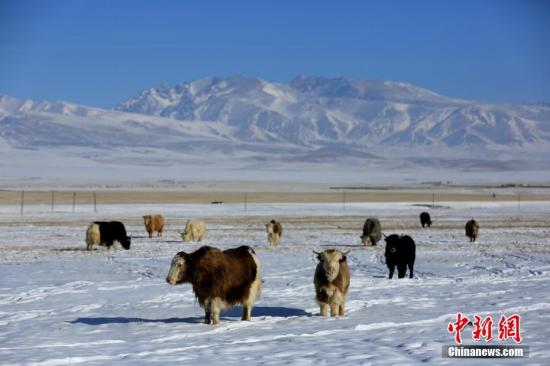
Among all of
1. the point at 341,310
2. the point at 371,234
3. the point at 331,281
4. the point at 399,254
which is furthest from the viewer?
the point at 371,234

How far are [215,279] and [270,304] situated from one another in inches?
101

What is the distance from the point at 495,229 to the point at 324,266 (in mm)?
26122

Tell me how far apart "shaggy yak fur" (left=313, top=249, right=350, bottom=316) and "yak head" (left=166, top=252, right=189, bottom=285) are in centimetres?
209

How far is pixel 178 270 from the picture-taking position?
1300cm

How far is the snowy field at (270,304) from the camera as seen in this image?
10.9 metres

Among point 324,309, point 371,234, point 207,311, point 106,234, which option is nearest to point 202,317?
point 207,311

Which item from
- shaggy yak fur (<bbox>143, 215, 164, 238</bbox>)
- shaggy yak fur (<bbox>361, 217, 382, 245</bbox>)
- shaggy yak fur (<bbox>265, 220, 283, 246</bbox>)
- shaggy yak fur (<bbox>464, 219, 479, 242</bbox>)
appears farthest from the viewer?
shaggy yak fur (<bbox>143, 215, 164, 238</bbox>)

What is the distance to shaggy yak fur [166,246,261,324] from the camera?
42.8 feet

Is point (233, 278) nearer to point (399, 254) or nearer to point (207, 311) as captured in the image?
point (207, 311)

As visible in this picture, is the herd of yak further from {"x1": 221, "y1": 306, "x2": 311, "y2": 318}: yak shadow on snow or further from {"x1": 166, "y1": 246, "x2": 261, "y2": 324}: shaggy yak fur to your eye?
{"x1": 221, "y1": 306, "x2": 311, "y2": 318}: yak shadow on snow

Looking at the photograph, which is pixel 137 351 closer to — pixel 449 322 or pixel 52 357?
pixel 52 357

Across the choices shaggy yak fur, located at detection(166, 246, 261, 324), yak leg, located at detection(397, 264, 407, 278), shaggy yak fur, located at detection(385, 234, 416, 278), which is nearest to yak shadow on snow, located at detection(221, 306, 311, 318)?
shaggy yak fur, located at detection(166, 246, 261, 324)

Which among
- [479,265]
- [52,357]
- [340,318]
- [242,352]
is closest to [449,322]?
[340,318]

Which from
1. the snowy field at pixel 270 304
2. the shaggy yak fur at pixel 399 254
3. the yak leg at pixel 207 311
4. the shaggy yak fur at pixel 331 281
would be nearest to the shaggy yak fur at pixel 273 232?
the snowy field at pixel 270 304
